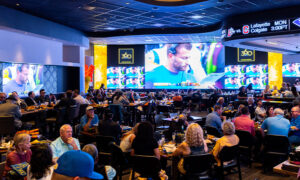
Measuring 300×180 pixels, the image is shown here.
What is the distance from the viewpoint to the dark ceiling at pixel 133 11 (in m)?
9.02

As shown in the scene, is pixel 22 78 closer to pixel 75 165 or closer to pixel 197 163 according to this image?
pixel 197 163

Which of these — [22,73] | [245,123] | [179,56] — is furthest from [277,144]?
[179,56]

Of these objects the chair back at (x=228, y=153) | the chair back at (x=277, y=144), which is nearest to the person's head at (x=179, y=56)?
the chair back at (x=277, y=144)

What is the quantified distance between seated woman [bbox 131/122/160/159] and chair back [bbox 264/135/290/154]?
2.34m

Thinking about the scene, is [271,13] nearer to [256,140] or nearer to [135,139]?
[256,140]

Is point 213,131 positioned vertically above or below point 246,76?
below

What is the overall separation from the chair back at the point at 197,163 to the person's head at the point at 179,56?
15.6 metres

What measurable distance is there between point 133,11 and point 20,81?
17.8 feet

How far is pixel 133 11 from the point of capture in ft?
34.1

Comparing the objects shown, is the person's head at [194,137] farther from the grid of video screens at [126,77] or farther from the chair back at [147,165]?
the grid of video screens at [126,77]

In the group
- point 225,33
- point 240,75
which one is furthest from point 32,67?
point 240,75

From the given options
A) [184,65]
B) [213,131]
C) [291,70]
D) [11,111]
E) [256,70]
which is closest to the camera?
[213,131]

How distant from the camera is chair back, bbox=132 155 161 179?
3.76 meters

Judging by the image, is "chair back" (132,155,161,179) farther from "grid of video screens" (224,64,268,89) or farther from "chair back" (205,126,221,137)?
"grid of video screens" (224,64,268,89)
